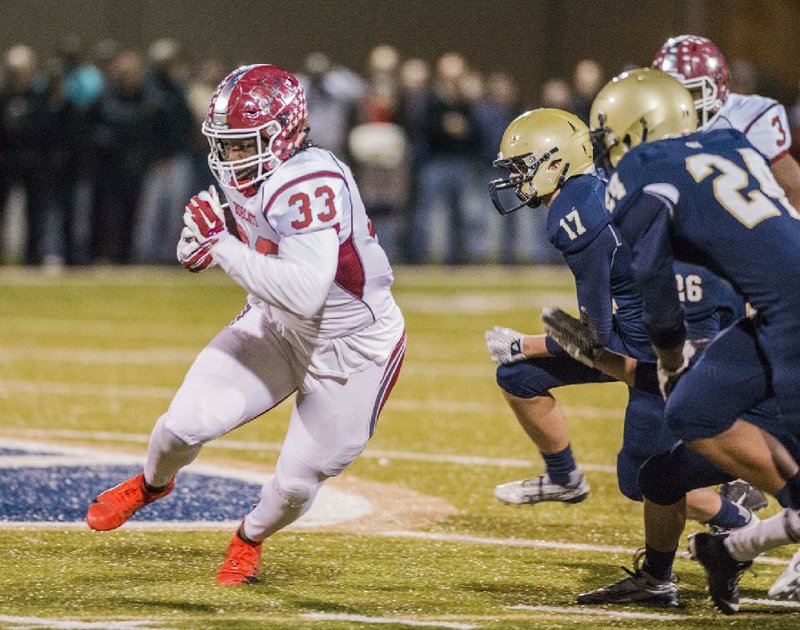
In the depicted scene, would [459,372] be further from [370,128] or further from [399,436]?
[370,128]

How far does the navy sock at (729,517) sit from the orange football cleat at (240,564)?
1.49m

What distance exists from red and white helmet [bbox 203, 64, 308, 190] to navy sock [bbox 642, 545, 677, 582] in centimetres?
158

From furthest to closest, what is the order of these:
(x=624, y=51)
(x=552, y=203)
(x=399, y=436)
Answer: (x=624, y=51) < (x=399, y=436) < (x=552, y=203)

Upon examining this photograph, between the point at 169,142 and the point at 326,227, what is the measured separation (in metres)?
11.3

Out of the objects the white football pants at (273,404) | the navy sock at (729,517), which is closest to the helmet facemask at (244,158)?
the white football pants at (273,404)

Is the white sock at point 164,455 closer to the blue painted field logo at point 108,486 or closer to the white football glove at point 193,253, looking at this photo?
the white football glove at point 193,253

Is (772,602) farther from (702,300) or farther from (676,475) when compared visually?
(702,300)

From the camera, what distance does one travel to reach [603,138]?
15.1 ft

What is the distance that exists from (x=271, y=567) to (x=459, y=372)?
5045 mm

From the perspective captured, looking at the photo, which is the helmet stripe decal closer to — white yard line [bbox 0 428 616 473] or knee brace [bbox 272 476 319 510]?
knee brace [bbox 272 476 319 510]

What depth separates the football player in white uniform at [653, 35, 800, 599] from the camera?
19.1ft

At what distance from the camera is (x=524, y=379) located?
5.56 meters

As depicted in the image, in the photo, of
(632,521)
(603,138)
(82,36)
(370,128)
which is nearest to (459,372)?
(632,521)

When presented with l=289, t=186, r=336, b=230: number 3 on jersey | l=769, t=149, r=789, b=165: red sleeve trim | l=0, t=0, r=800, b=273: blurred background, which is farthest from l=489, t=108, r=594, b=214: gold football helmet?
l=0, t=0, r=800, b=273: blurred background
